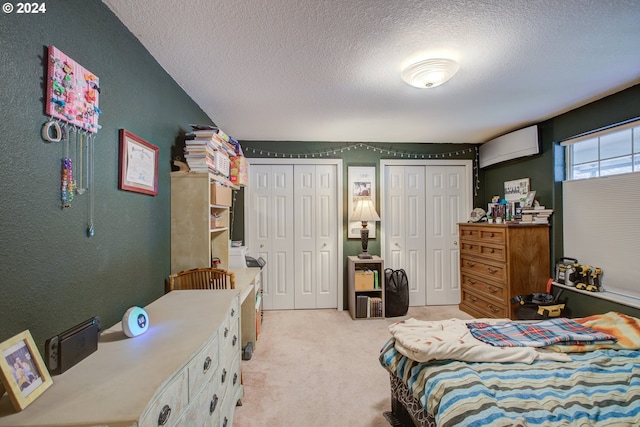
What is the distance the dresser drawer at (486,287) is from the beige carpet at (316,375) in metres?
0.65

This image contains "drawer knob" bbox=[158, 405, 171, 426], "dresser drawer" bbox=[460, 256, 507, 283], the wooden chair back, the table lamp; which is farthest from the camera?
the table lamp

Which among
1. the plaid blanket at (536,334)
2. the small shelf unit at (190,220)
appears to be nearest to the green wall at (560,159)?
the plaid blanket at (536,334)

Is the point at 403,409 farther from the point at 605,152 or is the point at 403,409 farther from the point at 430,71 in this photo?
the point at 605,152

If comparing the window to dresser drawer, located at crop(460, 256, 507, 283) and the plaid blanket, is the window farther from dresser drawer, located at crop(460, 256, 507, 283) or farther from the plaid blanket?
the plaid blanket

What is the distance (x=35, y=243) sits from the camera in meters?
0.97

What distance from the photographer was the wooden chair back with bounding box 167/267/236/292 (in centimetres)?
198

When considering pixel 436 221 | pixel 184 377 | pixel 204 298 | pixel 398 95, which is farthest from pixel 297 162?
pixel 184 377

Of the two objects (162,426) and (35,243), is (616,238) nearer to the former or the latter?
(162,426)

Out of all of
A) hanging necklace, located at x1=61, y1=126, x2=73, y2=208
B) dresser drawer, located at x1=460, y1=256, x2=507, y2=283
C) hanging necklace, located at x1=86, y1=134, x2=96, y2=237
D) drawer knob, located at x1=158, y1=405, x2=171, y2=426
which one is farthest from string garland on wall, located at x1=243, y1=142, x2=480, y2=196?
drawer knob, located at x1=158, y1=405, x2=171, y2=426

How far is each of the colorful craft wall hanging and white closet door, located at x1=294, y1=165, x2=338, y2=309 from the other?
2820 millimetres

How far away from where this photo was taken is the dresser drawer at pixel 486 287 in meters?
3.15

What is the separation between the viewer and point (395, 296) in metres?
3.64

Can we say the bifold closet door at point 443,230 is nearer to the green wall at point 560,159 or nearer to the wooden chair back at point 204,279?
the green wall at point 560,159

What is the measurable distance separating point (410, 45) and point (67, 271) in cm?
211
